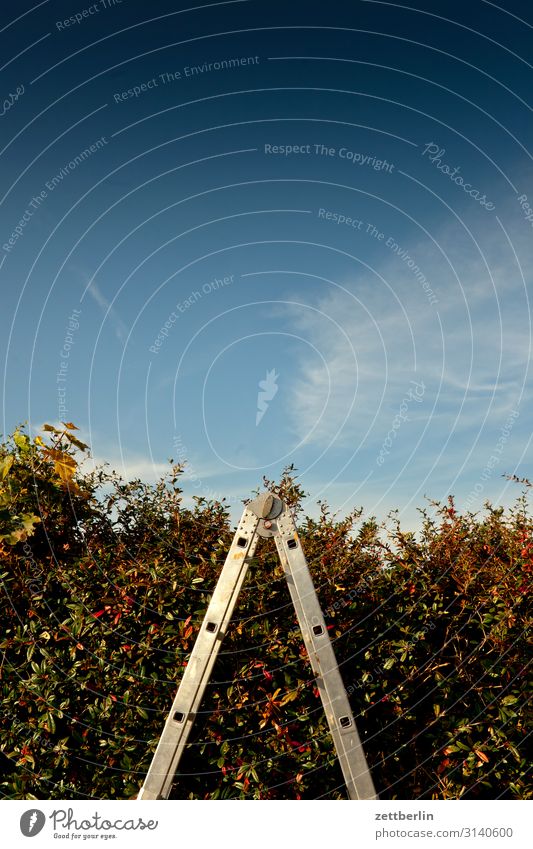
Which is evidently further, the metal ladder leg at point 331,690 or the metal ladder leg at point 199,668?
→ the metal ladder leg at point 331,690

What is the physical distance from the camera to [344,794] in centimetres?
531

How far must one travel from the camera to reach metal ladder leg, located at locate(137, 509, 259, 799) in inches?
184

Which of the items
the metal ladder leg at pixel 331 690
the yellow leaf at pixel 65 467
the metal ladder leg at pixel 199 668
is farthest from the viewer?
the yellow leaf at pixel 65 467

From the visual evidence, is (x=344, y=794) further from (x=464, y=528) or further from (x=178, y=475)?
(x=178, y=475)

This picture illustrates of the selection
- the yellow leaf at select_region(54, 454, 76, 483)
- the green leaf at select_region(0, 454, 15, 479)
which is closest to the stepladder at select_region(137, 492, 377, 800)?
the yellow leaf at select_region(54, 454, 76, 483)

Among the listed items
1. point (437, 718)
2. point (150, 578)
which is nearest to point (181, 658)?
point (150, 578)

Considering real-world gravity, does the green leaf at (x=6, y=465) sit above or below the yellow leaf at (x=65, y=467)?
below

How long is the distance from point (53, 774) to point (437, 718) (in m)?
3.25

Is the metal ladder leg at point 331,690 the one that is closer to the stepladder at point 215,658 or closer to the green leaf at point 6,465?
the stepladder at point 215,658
